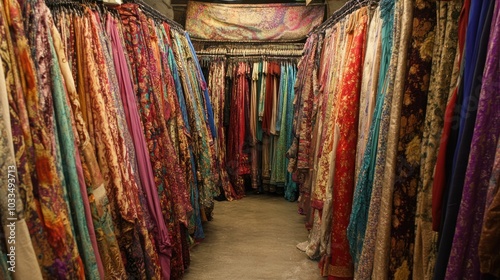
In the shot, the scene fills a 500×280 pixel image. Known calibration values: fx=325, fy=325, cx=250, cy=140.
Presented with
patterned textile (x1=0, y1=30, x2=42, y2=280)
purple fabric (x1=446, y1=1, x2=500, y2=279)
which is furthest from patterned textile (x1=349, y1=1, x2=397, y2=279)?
patterned textile (x1=0, y1=30, x2=42, y2=280)

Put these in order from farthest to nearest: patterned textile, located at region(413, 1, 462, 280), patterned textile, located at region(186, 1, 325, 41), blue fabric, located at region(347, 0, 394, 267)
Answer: patterned textile, located at region(186, 1, 325, 41) → blue fabric, located at region(347, 0, 394, 267) → patterned textile, located at region(413, 1, 462, 280)

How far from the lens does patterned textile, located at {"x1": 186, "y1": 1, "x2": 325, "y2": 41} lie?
4484 millimetres

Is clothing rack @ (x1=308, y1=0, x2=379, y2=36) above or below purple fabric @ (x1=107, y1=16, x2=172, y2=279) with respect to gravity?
above

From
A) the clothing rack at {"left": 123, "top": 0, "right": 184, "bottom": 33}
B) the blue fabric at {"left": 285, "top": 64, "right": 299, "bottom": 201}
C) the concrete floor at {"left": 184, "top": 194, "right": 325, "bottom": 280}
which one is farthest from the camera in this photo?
the blue fabric at {"left": 285, "top": 64, "right": 299, "bottom": 201}

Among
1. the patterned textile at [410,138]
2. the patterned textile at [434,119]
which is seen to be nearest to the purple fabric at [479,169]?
the patterned textile at [434,119]

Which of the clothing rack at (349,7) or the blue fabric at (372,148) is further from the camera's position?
the clothing rack at (349,7)

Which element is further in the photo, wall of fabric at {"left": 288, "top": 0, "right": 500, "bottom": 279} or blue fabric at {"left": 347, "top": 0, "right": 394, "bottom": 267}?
blue fabric at {"left": 347, "top": 0, "right": 394, "bottom": 267}

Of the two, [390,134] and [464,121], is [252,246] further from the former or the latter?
[464,121]

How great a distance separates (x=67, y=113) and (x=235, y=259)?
1965mm

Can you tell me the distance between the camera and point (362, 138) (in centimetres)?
183

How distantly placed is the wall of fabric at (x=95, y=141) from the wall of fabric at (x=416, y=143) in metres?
1.08

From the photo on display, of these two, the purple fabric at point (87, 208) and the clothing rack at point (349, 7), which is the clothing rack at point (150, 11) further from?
the clothing rack at point (349, 7)

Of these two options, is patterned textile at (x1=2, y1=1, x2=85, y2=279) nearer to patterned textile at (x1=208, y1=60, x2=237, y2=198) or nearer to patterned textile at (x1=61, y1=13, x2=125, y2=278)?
patterned textile at (x1=61, y1=13, x2=125, y2=278)

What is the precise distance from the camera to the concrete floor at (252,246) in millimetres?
2527
